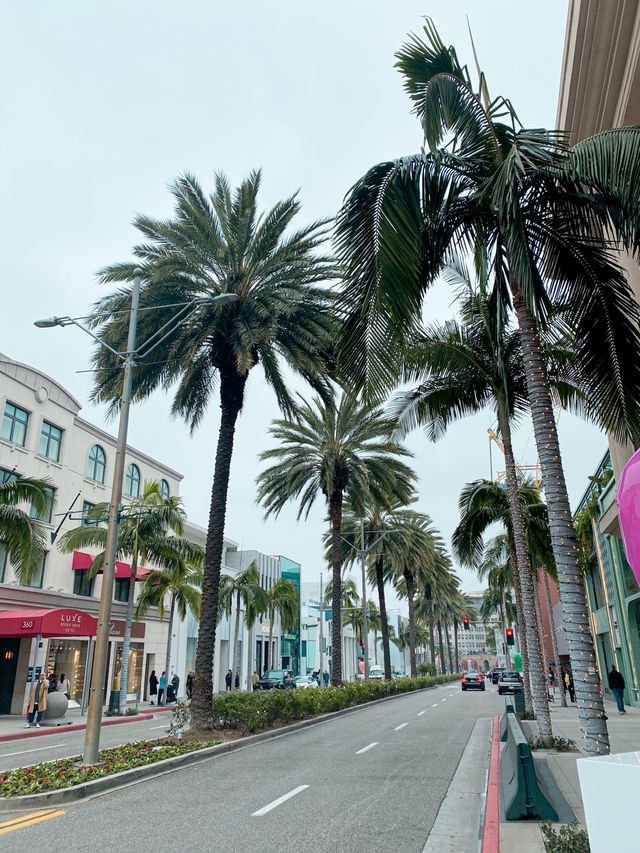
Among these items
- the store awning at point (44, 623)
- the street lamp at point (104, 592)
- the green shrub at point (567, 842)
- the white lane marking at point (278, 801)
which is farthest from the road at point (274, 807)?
the store awning at point (44, 623)

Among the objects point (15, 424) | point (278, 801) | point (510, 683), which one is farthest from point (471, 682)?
point (278, 801)

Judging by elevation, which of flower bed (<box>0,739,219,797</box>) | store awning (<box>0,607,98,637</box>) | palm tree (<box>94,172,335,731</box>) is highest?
palm tree (<box>94,172,335,731</box>)

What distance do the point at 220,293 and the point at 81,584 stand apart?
22661 mm

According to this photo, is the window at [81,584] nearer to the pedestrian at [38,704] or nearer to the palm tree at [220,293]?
the pedestrian at [38,704]

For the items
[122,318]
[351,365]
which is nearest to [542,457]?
[351,365]

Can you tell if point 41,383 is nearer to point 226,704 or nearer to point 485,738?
point 226,704

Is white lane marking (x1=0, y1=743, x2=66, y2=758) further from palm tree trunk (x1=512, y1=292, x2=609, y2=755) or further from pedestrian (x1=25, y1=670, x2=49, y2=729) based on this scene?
palm tree trunk (x1=512, y1=292, x2=609, y2=755)

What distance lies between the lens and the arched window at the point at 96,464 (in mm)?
37781

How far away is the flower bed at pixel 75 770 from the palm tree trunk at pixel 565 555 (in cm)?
741

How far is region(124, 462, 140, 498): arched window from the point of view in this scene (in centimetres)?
4219

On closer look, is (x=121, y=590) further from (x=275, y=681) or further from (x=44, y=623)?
(x=44, y=623)

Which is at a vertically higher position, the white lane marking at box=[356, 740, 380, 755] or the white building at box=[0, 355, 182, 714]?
the white building at box=[0, 355, 182, 714]

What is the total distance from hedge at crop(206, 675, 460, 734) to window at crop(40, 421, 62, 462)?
17.9 meters

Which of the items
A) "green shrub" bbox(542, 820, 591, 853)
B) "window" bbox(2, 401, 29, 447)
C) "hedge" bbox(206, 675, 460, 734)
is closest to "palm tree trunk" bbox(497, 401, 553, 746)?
"hedge" bbox(206, 675, 460, 734)
